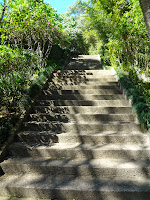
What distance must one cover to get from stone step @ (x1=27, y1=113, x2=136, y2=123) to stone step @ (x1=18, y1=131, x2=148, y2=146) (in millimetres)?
469

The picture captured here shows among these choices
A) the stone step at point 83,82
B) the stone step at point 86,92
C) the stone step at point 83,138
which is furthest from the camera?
the stone step at point 83,82

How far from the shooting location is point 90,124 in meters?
3.47

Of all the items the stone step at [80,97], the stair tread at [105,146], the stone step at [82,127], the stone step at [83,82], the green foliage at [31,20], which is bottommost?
the stair tread at [105,146]

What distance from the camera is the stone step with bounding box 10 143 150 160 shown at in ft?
9.20

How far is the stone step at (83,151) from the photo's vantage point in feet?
9.20

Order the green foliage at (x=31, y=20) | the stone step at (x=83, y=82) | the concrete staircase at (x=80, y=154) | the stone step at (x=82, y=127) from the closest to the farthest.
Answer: the concrete staircase at (x=80, y=154) → the stone step at (x=82, y=127) → the green foliage at (x=31, y=20) → the stone step at (x=83, y=82)

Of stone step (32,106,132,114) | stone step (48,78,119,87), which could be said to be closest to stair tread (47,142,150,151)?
stone step (32,106,132,114)

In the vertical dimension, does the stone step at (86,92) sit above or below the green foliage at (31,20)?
below

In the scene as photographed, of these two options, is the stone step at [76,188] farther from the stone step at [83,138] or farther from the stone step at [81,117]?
the stone step at [81,117]

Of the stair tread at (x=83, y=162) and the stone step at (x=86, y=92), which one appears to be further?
the stone step at (x=86, y=92)

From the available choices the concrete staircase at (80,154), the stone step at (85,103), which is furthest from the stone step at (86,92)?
the stone step at (85,103)

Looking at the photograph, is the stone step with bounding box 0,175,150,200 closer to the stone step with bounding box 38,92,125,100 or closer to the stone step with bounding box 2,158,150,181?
the stone step with bounding box 2,158,150,181

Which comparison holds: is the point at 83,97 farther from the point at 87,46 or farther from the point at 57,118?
the point at 87,46

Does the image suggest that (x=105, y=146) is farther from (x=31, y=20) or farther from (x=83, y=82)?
(x=31, y=20)
